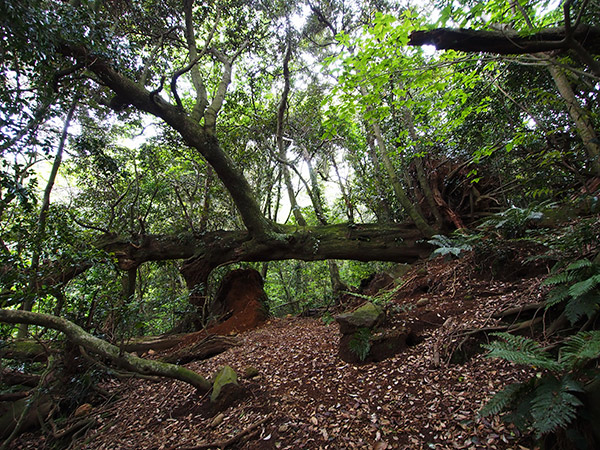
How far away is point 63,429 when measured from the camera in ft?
10.00

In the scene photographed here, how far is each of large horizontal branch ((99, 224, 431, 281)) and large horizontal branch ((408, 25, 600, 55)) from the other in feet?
13.5

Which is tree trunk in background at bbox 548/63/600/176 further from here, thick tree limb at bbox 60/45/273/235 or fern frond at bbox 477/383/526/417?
thick tree limb at bbox 60/45/273/235

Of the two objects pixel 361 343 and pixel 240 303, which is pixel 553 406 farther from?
pixel 240 303

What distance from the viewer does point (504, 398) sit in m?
1.32

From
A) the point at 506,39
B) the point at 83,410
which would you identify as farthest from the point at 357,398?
the point at 83,410

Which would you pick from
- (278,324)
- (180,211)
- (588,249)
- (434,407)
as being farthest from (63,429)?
(588,249)

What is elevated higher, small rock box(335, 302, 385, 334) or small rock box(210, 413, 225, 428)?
small rock box(335, 302, 385, 334)

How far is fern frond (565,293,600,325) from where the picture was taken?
168 centimetres

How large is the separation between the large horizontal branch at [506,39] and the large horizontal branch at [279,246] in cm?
410

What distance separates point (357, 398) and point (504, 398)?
120 centimetres

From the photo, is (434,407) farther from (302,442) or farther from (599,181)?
(599,181)

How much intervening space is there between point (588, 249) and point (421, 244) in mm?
3282

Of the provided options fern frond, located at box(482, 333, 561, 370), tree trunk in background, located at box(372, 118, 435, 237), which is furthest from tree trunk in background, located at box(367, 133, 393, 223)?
fern frond, located at box(482, 333, 561, 370)

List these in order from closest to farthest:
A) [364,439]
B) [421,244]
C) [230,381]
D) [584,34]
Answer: [364,439], [584,34], [230,381], [421,244]
